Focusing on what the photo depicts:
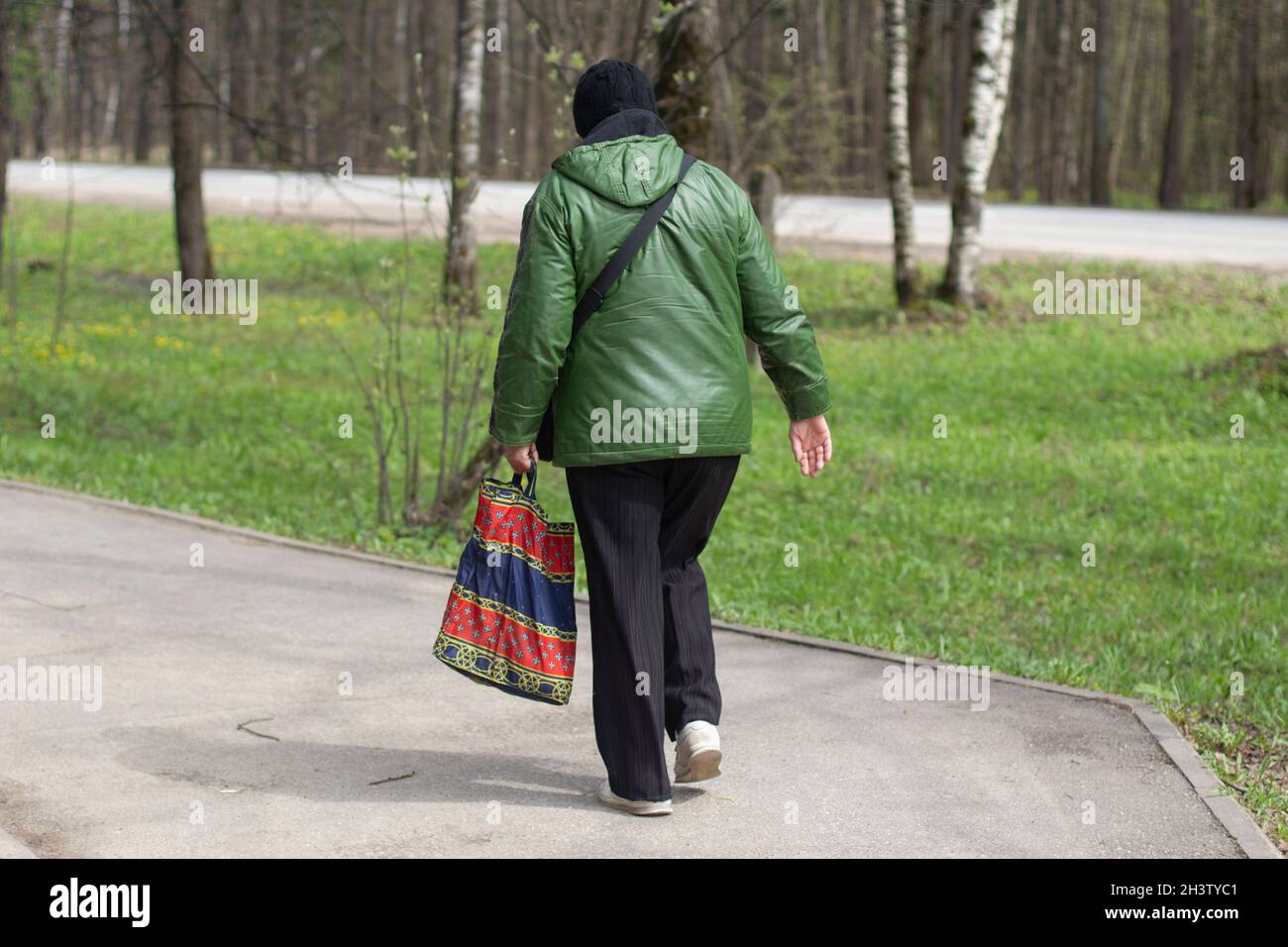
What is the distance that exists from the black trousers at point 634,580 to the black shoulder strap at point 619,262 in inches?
16.4

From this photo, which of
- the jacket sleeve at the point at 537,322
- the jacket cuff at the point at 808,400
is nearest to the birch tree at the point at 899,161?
the jacket cuff at the point at 808,400

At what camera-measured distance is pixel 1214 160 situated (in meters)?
44.0

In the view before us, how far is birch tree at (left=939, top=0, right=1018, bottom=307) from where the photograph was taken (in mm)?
16547

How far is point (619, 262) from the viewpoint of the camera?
4078mm

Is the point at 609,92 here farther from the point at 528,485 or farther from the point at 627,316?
the point at 528,485

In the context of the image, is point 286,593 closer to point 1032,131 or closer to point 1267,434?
point 1267,434

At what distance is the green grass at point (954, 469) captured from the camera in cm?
688

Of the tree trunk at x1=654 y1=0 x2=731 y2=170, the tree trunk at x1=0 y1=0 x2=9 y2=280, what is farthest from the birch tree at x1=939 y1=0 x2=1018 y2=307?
the tree trunk at x1=0 y1=0 x2=9 y2=280

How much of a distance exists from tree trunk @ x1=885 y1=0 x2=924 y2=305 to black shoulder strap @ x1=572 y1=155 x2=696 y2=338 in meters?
13.2

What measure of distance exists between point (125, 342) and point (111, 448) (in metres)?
5.27

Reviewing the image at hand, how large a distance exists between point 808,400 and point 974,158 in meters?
13.2

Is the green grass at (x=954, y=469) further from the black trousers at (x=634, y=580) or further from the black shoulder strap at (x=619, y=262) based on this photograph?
the black shoulder strap at (x=619, y=262)

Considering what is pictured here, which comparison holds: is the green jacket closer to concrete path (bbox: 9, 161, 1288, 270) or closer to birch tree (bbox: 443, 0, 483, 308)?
birch tree (bbox: 443, 0, 483, 308)
